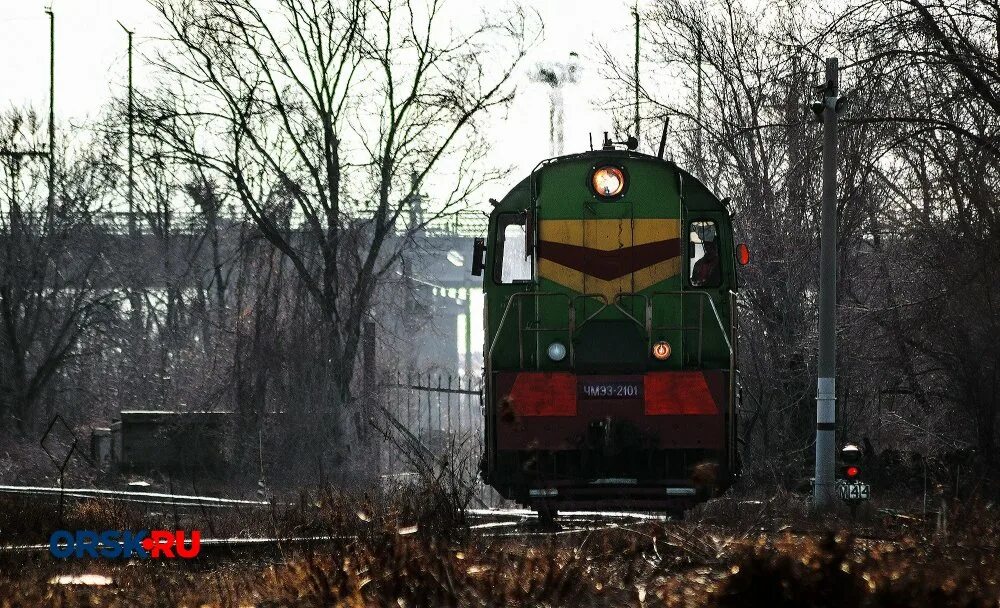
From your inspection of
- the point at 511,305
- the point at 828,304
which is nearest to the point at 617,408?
the point at 511,305

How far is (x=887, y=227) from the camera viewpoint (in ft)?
72.3

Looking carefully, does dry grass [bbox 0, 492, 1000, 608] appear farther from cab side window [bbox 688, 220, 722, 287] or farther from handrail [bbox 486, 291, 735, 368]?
cab side window [bbox 688, 220, 722, 287]

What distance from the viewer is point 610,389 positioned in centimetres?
1242

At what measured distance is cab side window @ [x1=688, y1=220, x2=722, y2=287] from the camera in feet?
42.5

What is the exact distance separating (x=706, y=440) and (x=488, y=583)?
223 inches

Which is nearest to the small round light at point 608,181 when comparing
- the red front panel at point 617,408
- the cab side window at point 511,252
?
the cab side window at point 511,252

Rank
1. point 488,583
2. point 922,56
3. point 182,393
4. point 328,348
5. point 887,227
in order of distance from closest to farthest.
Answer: point 488,583
point 922,56
point 887,227
point 328,348
point 182,393

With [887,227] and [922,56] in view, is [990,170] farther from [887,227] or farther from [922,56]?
[887,227]

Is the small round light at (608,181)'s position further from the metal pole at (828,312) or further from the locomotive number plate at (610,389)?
the metal pole at (828,312)

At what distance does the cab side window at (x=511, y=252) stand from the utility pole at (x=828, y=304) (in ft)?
14.0

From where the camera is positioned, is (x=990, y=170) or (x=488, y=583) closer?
(x=488, y=583)

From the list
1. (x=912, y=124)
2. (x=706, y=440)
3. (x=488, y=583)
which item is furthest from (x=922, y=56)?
(x=488, y=583)

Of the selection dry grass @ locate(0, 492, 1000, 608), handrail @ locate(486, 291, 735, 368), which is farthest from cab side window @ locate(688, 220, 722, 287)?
dry grass @ locate(0, 492, 1000, 608)

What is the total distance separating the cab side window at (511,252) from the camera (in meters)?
13.1
